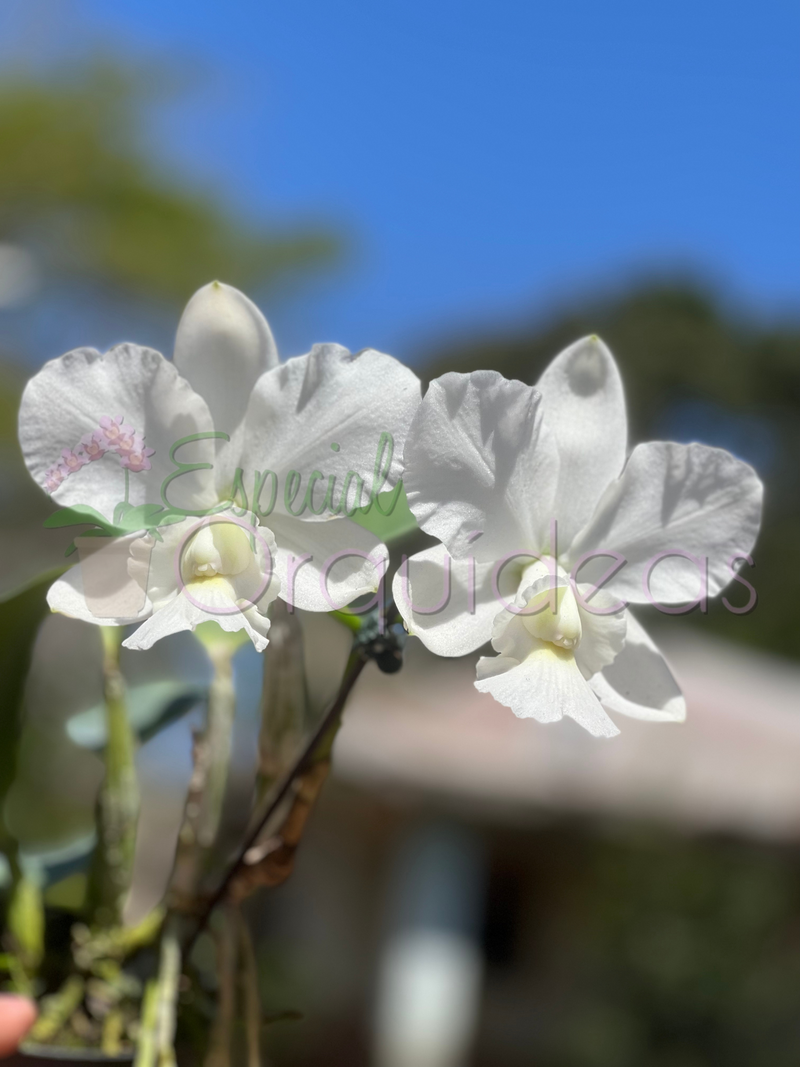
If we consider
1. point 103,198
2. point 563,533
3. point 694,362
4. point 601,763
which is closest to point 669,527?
point 563,533

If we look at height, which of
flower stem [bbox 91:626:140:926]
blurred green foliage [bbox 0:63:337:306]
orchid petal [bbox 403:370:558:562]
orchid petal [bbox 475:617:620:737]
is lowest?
flower stem [bbox 91:626:140:926]

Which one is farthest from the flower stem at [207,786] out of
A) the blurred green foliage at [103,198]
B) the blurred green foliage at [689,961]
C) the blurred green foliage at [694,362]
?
the blurred green foliage at [694,362]

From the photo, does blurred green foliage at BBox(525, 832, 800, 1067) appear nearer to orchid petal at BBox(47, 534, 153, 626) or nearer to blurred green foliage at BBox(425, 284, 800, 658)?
orchid petal at BBox(47, 534, 153, 626)

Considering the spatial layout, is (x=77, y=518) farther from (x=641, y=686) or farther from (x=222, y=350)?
(x=641, y=686)

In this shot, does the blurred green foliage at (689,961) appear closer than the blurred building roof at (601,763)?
Yes

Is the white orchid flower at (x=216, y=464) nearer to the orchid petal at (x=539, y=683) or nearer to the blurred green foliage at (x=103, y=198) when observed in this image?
the orchid petal at (x=539, y=683)

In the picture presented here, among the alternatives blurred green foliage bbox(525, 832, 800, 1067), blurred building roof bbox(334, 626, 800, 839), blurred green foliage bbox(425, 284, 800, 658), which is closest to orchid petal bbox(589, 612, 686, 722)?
blurred building roof bbox(334, 626, 800, 839)

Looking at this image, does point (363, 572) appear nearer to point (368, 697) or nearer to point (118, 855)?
point (118, 855)
